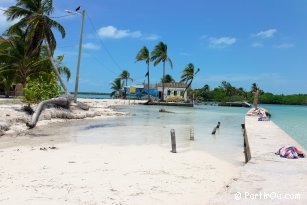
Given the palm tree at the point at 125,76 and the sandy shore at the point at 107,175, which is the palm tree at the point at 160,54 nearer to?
the palm tree at the point at 125,76

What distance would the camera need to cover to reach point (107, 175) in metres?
7.65

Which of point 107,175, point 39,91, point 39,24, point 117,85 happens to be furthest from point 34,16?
point 117,85

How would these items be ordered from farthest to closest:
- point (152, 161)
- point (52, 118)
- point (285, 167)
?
point (52, 118)
point (152, 161)
point (285, 167)

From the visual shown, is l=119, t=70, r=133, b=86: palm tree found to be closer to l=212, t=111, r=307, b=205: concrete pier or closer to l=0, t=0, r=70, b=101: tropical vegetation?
l=0, t=0, r=70, b=101: tropical vegetation

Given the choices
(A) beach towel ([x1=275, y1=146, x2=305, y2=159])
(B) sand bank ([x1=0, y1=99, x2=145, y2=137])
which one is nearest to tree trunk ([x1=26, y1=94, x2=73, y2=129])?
(B) sand bank ([x1=0, y1=99, x2=145, y2=137])

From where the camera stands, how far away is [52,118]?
70.0ft

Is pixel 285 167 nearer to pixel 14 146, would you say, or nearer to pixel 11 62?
pixel 14 146

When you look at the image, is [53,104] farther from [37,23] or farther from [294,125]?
[294,125]

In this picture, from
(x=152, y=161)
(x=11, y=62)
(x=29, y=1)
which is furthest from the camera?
(x=11, y=62)

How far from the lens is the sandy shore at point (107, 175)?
6.02m

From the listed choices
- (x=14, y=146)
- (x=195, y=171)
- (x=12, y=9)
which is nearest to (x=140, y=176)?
(x=195, y=171)

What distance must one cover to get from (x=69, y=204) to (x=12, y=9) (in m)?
25.1

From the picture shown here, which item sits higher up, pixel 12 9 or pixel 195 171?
pixel 12 9

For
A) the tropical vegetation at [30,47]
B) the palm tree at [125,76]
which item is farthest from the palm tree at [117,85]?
the tropical vegetation at [30,47]
